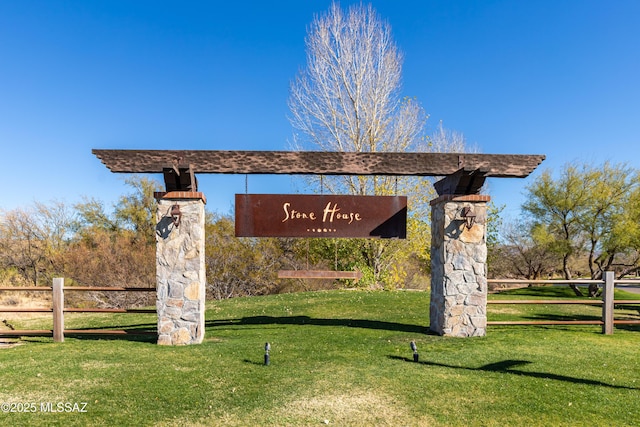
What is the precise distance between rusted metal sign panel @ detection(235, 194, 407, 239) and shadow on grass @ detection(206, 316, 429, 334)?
2.09 m

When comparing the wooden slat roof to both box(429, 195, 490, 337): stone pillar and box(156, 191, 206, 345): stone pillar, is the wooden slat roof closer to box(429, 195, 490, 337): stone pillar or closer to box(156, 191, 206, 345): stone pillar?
box(429, 195, 490, 337): stone pillar

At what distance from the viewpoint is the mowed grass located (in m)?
4.11

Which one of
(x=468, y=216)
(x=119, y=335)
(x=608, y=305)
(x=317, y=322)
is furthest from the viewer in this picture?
(x=317, y=322)

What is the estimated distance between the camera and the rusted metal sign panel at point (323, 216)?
777 centimetres

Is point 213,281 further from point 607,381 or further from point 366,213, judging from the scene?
point 607,381

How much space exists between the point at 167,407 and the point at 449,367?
3.83 meters

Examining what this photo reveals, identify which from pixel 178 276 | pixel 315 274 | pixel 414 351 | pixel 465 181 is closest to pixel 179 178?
pixel 178 276

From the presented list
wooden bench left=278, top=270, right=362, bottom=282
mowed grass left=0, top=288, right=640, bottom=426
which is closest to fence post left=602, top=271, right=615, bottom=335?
mowed grass left=0, top=288, right=640, bottom=426

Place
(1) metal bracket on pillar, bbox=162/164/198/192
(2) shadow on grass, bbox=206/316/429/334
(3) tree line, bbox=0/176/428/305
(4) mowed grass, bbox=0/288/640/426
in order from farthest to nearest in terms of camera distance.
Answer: (3) tree line, bbox=0/176/428/305
(2) shadow on grass, bbox=206/316/429/334
(1) metal bracket on pillar, bbox=162/164/198/192
(4) mowed grass, bbox=0/288/640/426

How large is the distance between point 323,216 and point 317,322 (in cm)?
289

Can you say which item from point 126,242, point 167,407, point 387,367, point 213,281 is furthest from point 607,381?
point 126,242

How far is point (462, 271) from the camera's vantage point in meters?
7.46

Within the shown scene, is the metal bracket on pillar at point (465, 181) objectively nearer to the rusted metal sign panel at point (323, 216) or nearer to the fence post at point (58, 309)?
the rusted metal sign panel at point (323, 216)

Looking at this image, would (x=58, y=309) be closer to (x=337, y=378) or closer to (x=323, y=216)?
(x=323, y=216)
